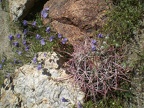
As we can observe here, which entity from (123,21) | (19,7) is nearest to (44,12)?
(19,7)

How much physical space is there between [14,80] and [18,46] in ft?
3.00

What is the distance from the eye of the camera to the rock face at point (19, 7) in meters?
5.92

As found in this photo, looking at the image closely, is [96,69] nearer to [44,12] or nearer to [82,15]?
[82,15]

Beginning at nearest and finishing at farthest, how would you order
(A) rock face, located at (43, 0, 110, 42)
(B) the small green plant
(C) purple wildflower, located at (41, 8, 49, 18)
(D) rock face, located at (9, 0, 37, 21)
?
(B) the small green plant
(A) rock face, located at (43, 0, 110, 42)
(C) purple wildflower, located at (41, 8, 49, 18)
(D) rock face, located at (9, 0, 37, 21)

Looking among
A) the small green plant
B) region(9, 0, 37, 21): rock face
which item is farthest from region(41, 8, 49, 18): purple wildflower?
the small green plant

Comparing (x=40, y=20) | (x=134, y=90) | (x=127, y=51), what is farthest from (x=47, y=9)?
(x=134, y=90)

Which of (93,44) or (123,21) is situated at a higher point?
(123,21)

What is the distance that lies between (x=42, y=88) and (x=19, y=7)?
1.78 m

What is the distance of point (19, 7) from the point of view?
234 inches

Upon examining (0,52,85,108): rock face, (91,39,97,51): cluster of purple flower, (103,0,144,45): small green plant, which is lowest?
(0,52,85,108): rock face

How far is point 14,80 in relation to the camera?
5348 millimetres

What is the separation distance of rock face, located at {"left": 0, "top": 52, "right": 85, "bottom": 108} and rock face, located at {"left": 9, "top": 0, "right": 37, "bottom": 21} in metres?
1.06

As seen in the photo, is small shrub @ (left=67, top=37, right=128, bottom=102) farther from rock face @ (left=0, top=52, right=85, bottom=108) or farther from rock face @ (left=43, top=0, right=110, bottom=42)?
rock face @ (left=43, top=0, right=110, bottom=42)

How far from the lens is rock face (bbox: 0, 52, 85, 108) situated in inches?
192
